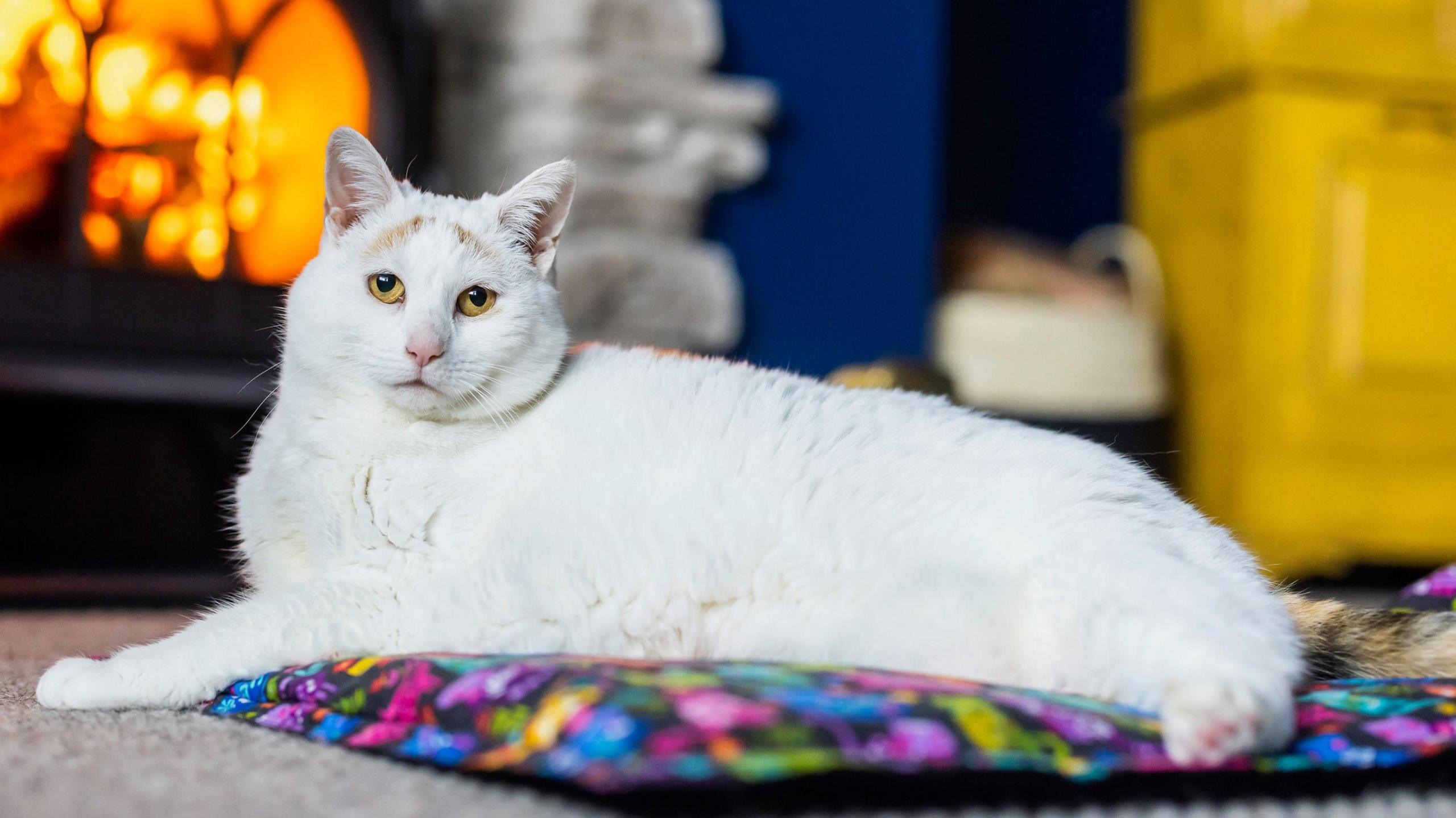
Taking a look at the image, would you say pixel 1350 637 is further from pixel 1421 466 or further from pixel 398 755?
pixel 1421 466

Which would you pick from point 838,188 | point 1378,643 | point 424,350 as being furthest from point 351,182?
point 838,188

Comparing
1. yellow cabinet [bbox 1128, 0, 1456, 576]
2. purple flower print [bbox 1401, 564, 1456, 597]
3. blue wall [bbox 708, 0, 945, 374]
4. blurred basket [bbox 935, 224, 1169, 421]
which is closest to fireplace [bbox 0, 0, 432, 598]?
blue wall [bbox 708, 0, 945, 374]

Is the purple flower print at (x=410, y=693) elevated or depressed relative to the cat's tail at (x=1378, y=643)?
elevated

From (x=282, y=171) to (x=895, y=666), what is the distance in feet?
4.82

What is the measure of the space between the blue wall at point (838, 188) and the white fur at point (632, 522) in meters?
1.44

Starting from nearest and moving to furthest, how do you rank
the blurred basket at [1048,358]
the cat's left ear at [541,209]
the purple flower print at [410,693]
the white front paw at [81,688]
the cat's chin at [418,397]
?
the purple flower print at [410,693] < the white front paw at [81,688] < the cat's chin at [418,397] < the cat's left ear at [541,209] < the blurred basket at [1048,358]

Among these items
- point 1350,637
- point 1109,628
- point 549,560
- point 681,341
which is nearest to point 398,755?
point 549,560

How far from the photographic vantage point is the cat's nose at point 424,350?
95 centimetres

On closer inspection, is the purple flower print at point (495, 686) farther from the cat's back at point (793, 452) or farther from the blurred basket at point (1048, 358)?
the blurred basket at point (1048, 358)

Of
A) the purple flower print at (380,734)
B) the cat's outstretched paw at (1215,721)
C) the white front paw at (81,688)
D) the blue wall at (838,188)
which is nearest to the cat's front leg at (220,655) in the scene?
the white front paw at (81,688)

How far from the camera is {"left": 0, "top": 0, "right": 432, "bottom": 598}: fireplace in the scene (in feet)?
6.00

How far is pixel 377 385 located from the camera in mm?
990

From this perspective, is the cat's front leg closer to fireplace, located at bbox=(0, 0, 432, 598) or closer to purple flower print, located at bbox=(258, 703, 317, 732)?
purple flower print, located at bbox=(258, 703, 317, 732)

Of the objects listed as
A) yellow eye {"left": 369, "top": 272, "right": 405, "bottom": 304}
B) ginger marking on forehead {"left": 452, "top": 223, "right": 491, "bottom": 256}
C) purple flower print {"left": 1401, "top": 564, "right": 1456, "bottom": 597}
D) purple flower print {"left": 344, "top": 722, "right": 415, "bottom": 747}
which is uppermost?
ginger marking on forehead {"left": 452, "top": 223, "right": 491, "bottom": 256}
